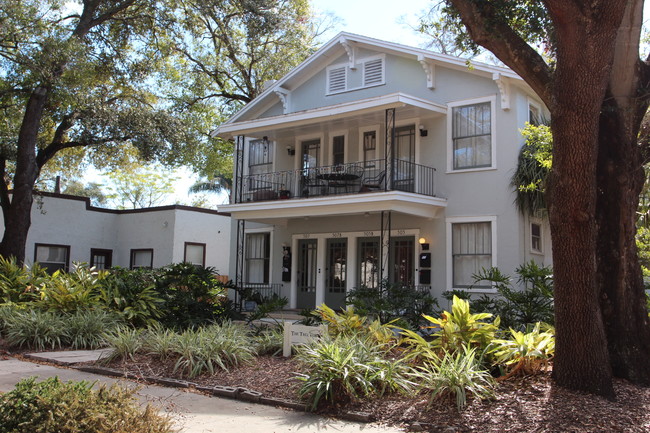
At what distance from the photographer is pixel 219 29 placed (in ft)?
83.6

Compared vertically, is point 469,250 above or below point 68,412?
above

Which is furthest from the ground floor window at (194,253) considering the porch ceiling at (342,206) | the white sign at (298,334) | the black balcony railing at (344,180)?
the white sign at (298,334)

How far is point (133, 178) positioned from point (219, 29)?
82.3ft

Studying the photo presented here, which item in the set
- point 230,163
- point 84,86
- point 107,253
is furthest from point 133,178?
point 84,86

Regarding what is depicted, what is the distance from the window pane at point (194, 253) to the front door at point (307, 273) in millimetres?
7928

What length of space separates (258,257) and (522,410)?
14.6 metres

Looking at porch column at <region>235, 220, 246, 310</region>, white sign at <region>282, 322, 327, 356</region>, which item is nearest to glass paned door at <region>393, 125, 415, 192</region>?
porch column at <region>235, 220, 246, 310</region>

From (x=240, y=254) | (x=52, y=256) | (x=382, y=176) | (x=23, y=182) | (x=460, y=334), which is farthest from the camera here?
(x=52, y=256)

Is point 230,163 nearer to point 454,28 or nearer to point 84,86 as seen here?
point 84,86

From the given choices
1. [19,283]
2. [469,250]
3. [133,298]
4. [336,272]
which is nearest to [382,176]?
[469,250]

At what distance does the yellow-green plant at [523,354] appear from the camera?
22.7 ft

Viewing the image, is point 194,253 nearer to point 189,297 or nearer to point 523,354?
point 189,297

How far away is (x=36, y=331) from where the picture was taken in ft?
36.1

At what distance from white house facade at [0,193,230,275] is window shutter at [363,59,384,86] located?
10330 mm
